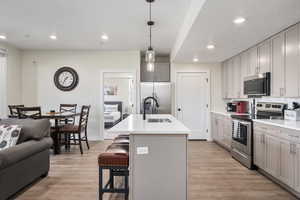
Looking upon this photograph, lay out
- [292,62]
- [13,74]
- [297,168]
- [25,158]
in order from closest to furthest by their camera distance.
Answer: [297,168], [25,158], [292,62], [13,74]

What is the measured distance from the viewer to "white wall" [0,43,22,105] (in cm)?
556

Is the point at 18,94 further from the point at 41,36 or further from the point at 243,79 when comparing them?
the point at 243,79

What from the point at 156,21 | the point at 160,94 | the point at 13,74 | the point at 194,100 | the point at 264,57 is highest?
the point at 156,21

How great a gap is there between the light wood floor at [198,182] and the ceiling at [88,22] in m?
2.67

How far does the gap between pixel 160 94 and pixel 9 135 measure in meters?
3.82

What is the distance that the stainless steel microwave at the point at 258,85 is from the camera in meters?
3.84

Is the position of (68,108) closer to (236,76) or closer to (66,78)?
(66,78)

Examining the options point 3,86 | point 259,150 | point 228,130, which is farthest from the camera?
point 3,86

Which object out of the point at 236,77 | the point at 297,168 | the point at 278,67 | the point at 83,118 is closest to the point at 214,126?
the point at 236,77

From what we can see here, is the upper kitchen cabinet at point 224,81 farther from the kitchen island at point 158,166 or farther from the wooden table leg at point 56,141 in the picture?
the wooden table leg at point 56,141

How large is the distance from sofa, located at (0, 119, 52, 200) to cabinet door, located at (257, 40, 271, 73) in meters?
3.96

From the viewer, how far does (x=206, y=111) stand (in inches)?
245

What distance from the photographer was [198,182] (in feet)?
10.1

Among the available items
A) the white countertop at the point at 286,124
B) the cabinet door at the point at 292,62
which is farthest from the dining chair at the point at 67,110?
the cabinet door at the point at 292,62
